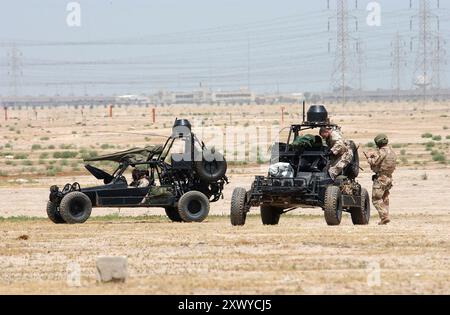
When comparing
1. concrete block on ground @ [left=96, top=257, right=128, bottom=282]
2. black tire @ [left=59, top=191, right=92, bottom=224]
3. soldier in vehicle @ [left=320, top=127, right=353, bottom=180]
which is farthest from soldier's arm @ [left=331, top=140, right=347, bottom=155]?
concrete block on ground @ [left=96, top=257, right=128, bottom=282]

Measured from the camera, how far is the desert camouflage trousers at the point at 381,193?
77.0 feet

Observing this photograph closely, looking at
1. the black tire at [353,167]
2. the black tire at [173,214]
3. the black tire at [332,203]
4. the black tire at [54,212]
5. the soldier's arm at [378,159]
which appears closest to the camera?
the black tire at [332,203]

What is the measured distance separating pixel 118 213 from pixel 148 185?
510 centimetres

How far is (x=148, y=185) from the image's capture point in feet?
82.0

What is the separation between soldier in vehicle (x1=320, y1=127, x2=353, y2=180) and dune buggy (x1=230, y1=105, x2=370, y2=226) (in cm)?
9

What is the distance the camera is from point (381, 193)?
2358 centimetres

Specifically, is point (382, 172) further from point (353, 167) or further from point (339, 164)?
point (339, 164)

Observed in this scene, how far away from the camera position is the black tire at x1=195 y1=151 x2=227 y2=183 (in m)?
25.0

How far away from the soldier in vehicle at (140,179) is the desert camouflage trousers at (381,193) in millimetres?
4421

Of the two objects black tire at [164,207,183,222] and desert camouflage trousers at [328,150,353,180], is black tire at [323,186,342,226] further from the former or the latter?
black tire at [164,207,183,222]

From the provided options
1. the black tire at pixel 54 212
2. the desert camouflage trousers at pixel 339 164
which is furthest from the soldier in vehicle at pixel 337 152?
the black tire at pixel 54 212

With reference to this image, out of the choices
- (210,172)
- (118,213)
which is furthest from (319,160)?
(118,213)

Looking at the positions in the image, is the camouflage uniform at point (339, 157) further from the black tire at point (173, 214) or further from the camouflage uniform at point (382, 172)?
the black tire at point (173, 214)
